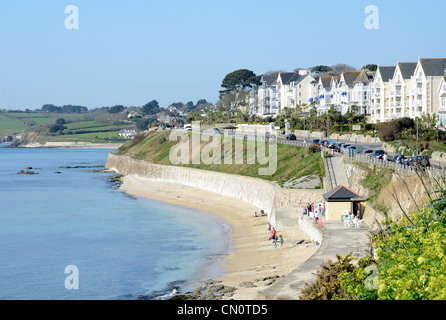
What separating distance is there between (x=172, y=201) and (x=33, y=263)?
3034 cm

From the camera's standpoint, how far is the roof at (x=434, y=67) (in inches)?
2896

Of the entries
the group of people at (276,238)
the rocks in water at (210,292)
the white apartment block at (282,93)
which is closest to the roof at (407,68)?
the white apartment block at (282,93)

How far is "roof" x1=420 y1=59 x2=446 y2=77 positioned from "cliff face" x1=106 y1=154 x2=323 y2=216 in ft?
91.5

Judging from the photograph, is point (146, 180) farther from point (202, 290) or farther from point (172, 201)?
point (202, 290)

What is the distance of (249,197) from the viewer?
56.9m

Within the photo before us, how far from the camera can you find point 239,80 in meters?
157

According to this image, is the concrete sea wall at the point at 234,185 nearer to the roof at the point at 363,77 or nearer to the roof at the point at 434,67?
the roof at the point at 434,67

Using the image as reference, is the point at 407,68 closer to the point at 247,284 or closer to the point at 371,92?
the point at 371,92

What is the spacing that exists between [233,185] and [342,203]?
2466 centimetres

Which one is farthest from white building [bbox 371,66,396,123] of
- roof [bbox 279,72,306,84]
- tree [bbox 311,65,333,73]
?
tree [bbox 311,65,333,73]

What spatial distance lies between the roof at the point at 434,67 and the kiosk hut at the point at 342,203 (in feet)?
133

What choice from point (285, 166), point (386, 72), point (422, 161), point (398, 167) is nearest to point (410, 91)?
point (386, 72)

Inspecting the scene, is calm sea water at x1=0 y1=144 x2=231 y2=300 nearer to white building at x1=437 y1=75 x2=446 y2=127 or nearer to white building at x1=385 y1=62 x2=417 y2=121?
white building at x1=437 y1=75 x2=446 y2=127

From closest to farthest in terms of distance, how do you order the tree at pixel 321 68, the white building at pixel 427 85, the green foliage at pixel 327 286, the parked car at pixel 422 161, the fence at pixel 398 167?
1. the green foliage at pixel 327 286
2. the fence at pixel 398 167
3. the parked car at pixel 422 161
4. the white building at pixel 427 85
5. the tree at pixel 321 68
